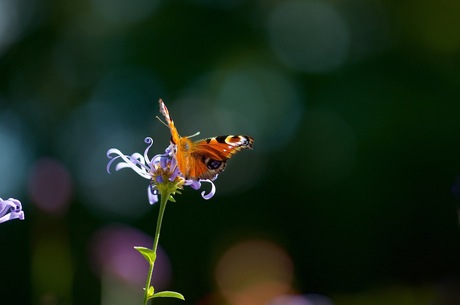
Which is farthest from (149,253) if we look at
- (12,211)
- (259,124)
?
(259,124)

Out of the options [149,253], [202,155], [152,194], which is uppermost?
[202,155]

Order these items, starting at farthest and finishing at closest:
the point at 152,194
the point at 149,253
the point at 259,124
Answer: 1. the point at 259,124
2. the point at 152,194
3. the point at 149,253

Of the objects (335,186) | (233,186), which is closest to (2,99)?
(233,186)

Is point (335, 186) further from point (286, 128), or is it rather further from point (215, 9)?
point (215, 9)

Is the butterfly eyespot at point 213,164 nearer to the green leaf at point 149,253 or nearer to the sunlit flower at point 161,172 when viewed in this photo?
the sunlit flower at point 161,172

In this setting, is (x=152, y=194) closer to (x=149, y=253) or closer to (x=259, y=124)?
(x=149, y=253)

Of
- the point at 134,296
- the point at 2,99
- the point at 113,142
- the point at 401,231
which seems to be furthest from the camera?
the point at 2,99

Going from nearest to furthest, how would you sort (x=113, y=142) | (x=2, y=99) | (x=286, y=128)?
1. (x=286, y=128)
2. (x=113, y=142)
3. (x=2, y=99)

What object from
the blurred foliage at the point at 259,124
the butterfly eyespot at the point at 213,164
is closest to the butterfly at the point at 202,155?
the butterfly eyespot at the point at 213,164

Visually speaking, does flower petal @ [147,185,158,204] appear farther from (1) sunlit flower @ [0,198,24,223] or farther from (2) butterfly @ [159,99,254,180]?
(1) sunlit flower @ [0,198,24,223]
